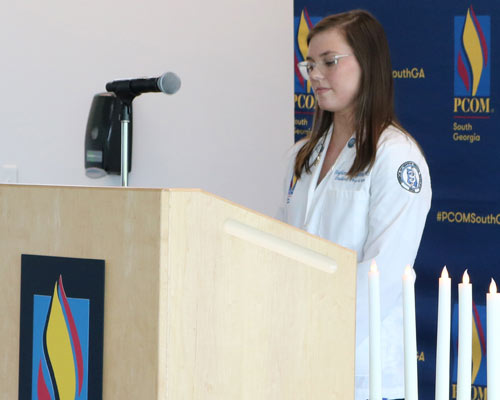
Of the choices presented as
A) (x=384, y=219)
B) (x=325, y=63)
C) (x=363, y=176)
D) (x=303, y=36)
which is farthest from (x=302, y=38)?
(x=384, y=219)

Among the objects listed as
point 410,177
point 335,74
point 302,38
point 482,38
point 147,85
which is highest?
point 302,38

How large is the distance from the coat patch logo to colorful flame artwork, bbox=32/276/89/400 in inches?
41.3

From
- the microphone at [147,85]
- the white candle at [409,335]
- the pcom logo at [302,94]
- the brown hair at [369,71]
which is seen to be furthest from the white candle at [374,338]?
the pcom logo at [302,94]

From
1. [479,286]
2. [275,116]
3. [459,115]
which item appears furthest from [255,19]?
[479,286]

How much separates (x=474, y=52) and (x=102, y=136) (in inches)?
60.1

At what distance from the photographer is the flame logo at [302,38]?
8.88ft

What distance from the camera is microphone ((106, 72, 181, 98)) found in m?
1.41

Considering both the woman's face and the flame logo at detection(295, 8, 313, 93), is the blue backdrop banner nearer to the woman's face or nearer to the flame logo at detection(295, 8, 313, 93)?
the flame logo at detection(295, 8, 313, 93)

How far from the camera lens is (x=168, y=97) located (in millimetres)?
3234

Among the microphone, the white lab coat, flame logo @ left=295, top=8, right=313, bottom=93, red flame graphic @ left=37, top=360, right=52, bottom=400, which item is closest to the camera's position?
red flame graphic @ left=37, top=360, right=52, bottom=400

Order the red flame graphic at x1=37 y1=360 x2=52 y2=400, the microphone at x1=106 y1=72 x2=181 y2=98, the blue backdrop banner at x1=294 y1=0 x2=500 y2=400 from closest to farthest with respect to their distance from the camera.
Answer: the red flame graphic at x1=37 y1=360 x2=52 y2=400, the microphone at x1=106 y1=72 x2=181 y2=98, the blue backdrop banner at x1=294 y1=0 x2=500 y2=400

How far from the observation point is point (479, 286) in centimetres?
236

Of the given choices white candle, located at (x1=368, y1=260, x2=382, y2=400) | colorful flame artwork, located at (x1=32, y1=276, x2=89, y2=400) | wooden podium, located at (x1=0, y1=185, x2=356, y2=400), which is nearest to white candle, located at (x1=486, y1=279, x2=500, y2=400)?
white candle, located at (x1=368, y1=260, x2=382, y2=400)

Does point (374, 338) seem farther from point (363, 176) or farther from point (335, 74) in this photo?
point (335, 74)
